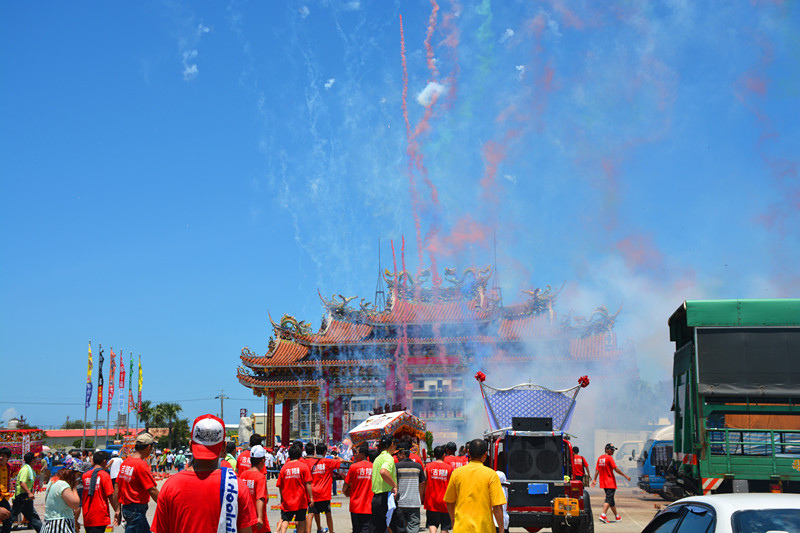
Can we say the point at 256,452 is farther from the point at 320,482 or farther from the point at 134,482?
the point at 134,482

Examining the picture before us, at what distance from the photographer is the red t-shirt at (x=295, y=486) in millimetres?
10453

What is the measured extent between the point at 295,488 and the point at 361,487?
1.38 m

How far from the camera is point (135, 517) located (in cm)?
Answer: 764

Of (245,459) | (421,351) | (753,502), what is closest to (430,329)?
(421,351)

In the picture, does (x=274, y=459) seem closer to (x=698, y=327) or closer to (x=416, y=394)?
(x=416, y=394)

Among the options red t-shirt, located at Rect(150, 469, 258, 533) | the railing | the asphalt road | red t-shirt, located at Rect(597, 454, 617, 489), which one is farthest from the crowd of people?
the railing

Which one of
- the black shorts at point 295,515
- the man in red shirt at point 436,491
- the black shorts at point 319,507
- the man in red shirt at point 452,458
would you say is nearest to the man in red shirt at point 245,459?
the black shorts at point 319,507

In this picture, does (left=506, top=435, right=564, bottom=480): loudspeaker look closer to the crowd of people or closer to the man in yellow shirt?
the crowd of people

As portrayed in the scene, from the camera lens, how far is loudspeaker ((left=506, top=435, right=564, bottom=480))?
11.5 m

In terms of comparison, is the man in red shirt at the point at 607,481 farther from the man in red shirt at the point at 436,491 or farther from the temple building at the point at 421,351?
the temple building at the point at 421,351

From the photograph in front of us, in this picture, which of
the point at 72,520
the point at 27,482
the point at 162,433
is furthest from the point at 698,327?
the point at 162,433

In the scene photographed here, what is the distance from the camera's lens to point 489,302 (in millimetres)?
37625

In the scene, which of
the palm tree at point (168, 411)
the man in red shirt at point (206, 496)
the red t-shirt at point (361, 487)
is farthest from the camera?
the palm tree at point (168, 411)

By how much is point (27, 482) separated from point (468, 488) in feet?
27.6
